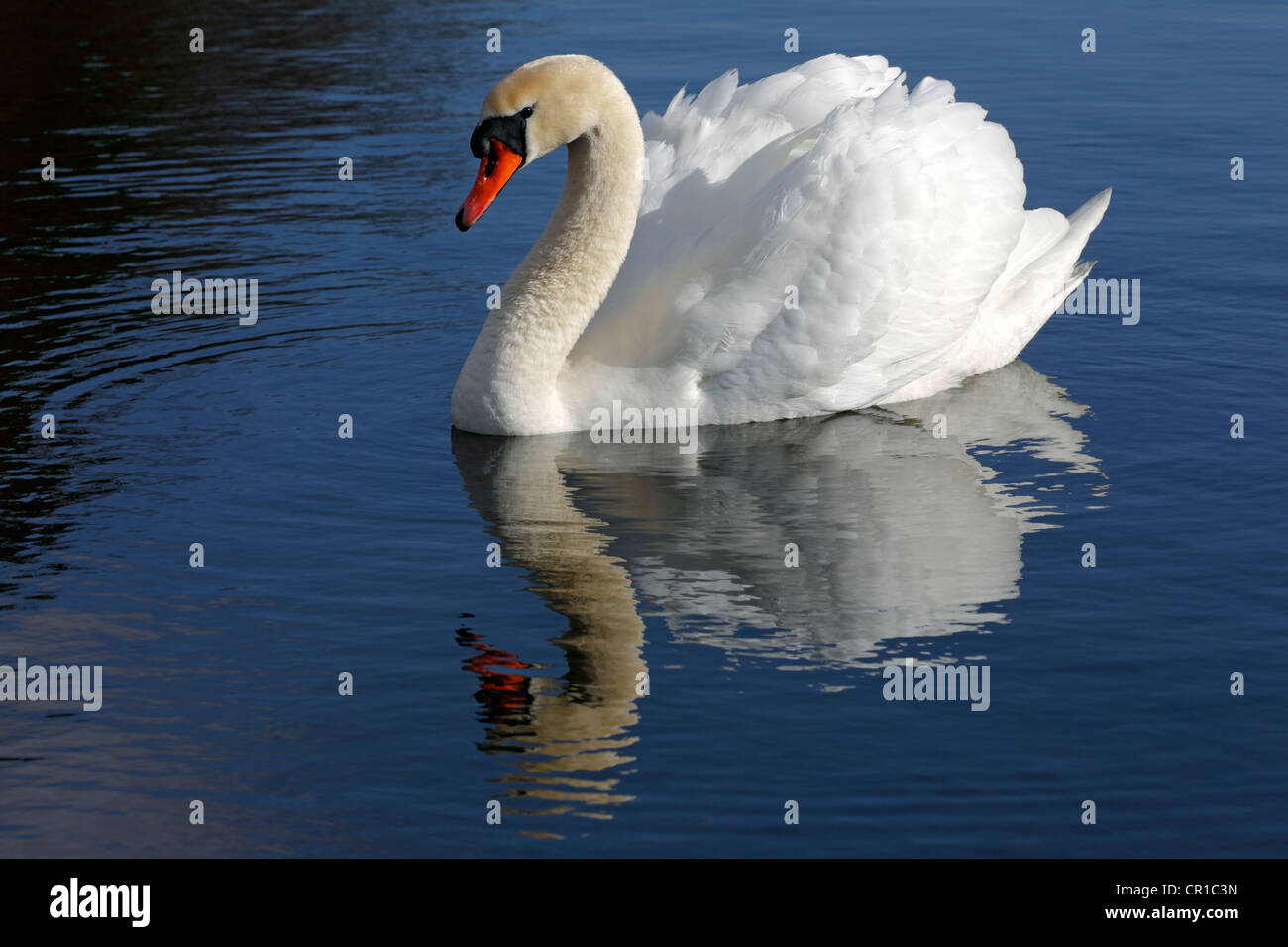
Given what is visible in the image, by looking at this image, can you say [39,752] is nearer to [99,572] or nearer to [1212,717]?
[99,572]

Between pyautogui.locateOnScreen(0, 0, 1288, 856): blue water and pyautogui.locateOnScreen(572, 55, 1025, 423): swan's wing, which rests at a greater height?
pyautogui.locateOnScreen(572, 55, 1025, 423): swan's wing

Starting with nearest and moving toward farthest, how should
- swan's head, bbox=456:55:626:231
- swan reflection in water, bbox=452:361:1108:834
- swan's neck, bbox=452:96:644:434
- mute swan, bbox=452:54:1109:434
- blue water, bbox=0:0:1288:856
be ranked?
1. blue water, bbox=0:0:1288:856
2. swan reflection in water, bbox=452:361:1108:834
3. swan's head, bbox=456:55:626:231
4. mute swan, bbox=452:54:1109:434
5. swan's neck, bbox=452:96:644:434

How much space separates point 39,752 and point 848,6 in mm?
16391

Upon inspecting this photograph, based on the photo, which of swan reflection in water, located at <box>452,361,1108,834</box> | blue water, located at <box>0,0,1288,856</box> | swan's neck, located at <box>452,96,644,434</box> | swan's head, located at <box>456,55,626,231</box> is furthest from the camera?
swan's neck, located at <box>452,96,644,434</box>

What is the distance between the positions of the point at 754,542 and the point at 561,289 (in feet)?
6.82

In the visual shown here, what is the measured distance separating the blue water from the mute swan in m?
0.32

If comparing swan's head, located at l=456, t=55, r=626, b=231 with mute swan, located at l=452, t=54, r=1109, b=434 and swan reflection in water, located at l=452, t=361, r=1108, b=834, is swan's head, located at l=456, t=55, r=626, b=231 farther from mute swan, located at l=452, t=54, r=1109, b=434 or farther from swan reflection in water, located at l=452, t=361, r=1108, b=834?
swan reflection in water, located at l=452, t=361, r=1108, b=834

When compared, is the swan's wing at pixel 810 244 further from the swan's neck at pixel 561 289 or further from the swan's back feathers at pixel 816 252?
the swan's neck at pixel 561 289

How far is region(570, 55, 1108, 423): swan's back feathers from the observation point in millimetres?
9656

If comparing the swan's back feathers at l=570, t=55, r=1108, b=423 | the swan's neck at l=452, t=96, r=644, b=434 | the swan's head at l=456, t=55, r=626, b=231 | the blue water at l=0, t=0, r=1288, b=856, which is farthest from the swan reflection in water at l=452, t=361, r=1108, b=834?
the swan's head at l=456, t=55, r=626, b=231

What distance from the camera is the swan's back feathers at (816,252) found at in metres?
9.66

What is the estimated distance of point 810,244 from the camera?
962cm

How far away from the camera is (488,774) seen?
20.8 feet
